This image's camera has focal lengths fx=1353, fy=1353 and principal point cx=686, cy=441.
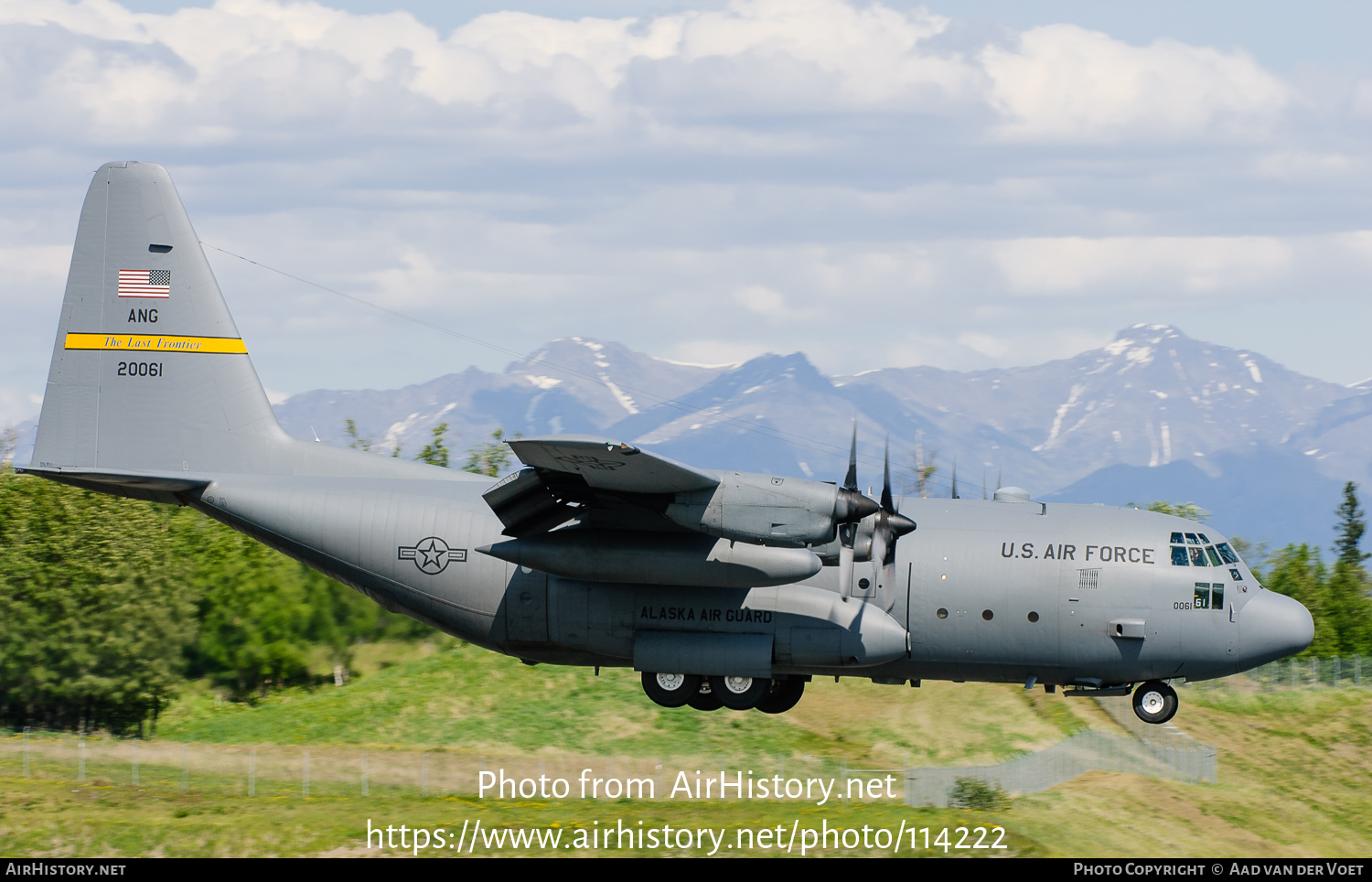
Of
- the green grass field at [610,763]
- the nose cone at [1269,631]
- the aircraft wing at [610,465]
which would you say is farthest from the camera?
the green grass field at [610,763]

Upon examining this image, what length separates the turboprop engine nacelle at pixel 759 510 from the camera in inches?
810

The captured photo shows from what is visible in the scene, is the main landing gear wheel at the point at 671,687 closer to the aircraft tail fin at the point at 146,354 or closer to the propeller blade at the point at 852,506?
the propeller blade at the point at 852,506

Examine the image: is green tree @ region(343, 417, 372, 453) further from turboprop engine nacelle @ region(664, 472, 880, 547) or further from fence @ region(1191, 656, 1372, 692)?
turboprop engine nacelle @ region(664, 472, 880, 547)

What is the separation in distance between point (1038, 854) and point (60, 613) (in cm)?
2637

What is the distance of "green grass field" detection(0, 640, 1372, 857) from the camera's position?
2716 centimetres

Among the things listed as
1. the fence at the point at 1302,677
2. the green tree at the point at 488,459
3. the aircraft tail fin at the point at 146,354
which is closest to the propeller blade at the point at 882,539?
the aircraft tail fin at the point at 146,354

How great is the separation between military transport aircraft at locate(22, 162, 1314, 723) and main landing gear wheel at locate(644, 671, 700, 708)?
0.12 ft

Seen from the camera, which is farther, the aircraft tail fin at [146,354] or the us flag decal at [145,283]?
the us flag decal at [145,283]

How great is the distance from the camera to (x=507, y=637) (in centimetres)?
2378

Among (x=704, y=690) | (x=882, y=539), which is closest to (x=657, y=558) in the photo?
(x=704, y=690)

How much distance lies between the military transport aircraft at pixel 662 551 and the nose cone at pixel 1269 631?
35 mm

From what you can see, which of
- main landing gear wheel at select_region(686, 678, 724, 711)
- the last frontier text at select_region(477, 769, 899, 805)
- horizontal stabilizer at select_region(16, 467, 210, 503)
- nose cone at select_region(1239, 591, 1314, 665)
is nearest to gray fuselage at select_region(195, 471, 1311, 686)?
nose cone at select_region(1239, 591, 1314, 665)

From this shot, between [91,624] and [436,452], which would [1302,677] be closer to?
[91,624]
